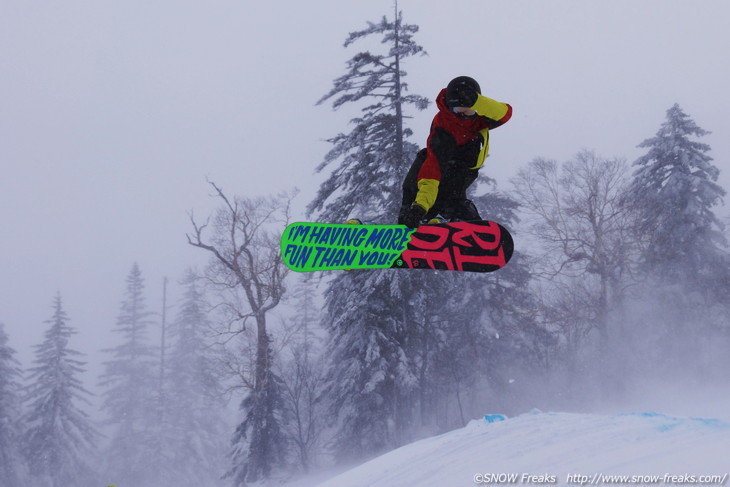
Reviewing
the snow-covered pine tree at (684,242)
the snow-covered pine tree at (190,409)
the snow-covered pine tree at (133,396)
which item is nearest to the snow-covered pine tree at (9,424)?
the snow-covered pine tree at (133,396)

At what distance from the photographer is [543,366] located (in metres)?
25.5

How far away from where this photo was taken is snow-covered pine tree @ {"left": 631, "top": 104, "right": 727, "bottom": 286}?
2297cm

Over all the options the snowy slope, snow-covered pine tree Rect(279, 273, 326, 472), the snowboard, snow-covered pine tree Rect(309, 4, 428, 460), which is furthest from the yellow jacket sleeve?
snow-covered pine tree Rect(279, 273, 326, 472)

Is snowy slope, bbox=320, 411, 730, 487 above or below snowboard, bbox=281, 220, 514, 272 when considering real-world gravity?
below

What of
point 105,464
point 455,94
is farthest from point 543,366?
point 105,464

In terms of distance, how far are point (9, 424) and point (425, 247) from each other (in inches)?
1237

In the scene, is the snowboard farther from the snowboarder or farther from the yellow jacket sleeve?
the yellow jacket sleeve

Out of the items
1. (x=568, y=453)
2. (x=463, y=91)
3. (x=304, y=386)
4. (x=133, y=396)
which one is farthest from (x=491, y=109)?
(x=133, y=396)

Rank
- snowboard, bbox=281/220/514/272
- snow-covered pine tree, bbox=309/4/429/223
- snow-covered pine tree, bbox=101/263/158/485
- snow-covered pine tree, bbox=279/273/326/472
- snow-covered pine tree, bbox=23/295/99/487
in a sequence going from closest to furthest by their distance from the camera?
snowboard, bbox=281/220/514/272 → snow-covered pine tree, bbox=309/4/429/223 → snow-covered pine tree, bbox=279/273/326/472 → snow-covered pine tree, bbox=23/295/99/487 → snow-covered pine tree, bbox=101/263/158/485

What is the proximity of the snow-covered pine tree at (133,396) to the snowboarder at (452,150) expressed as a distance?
34.5 meters

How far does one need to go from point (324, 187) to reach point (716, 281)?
17551mm

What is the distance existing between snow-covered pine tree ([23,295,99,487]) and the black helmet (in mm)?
33350

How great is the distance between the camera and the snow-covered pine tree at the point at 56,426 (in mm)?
30188

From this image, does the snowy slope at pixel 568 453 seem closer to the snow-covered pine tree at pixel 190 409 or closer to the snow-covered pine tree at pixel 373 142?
the snow-covered pine tree at pixel 373 142
